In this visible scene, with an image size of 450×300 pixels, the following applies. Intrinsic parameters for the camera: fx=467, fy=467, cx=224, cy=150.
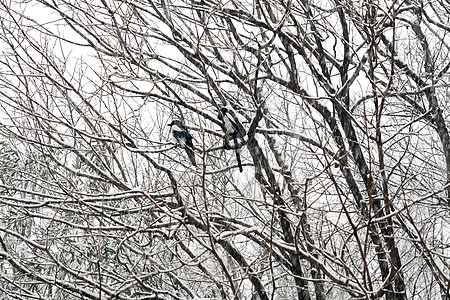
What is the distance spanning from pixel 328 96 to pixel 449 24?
2648 mm

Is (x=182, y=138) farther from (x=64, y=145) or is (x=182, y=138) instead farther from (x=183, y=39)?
(x=64, y=145)

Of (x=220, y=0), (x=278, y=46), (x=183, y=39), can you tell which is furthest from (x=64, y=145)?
(x=278, y=46)

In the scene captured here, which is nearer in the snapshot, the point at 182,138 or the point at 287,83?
the point at 182,138

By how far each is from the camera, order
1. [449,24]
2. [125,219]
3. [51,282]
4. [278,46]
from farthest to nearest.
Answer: [125,219], [449,24], [278,46], [51,282]

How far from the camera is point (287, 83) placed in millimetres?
5102

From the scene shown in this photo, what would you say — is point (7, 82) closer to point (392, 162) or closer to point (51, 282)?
point (51, 282)

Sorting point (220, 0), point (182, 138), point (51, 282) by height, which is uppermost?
point (220, 0)

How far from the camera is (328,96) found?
4555 mm

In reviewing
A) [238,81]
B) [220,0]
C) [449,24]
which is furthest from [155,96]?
[449,24]

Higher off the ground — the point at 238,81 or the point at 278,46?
the point at 278,46

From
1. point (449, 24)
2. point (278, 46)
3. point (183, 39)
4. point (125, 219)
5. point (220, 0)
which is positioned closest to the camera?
point (183, 39)

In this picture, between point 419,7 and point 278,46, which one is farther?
point 278,46

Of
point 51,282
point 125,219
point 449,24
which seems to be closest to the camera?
point 51,282

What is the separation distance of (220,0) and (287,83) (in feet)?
3.71
